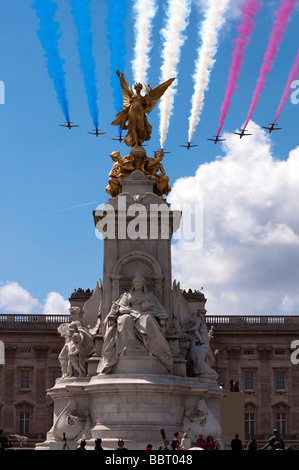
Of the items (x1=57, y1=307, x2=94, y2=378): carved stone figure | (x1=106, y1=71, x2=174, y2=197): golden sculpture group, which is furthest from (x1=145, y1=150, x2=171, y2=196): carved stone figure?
(x1=57, y1=307, x2=94, y2=378): carved stone figure

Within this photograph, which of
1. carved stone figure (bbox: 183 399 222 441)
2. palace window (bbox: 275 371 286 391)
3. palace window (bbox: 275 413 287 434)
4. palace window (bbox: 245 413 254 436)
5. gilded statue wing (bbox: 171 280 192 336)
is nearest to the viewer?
carved stone figure (bbox: 183 399 222 441)

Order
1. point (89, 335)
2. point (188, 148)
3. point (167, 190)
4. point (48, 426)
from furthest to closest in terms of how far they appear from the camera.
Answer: point (48, 426), point (188, 148), point (167, 190), point (89, 335)

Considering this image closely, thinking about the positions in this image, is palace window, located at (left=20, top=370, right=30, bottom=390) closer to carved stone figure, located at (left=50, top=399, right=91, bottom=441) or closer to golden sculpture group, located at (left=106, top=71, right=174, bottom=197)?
golden sculpture group, located at (left=106, top=71, right=174, bottom=197)

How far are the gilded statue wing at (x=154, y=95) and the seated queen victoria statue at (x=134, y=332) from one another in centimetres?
957

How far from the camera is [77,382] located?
43.8 meters

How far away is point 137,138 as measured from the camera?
1902 inches

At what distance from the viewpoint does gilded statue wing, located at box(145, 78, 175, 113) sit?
48.6 meters

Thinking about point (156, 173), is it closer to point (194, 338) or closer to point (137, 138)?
point (137, 138)

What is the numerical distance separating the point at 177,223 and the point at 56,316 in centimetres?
5102

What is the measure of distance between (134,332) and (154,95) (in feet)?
40.6

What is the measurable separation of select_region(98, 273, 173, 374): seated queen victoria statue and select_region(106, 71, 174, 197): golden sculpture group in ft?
19.5

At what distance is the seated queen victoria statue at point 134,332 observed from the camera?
4284 centimetres

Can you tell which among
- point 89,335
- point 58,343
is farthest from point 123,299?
point 58,343
